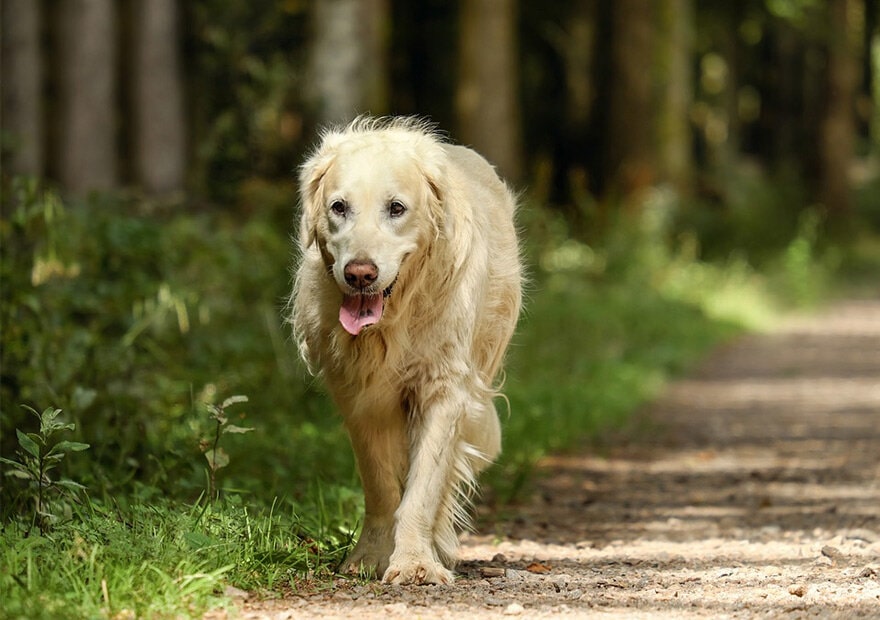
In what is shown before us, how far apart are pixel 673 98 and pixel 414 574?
1506cm

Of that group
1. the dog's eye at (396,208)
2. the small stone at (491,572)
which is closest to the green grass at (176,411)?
the small stone at (491,572)

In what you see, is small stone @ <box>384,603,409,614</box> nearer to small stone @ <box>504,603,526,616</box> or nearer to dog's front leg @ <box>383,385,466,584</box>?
small stone @ <box>504,603,526,616</box>

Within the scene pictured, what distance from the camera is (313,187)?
16.8ft

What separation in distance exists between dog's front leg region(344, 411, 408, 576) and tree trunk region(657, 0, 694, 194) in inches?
550

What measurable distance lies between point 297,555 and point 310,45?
8.09m

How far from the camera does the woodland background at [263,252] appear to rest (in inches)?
197

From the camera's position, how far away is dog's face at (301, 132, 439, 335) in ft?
15.6

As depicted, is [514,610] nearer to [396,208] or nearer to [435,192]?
[396,208]

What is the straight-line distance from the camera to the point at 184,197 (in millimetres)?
10430

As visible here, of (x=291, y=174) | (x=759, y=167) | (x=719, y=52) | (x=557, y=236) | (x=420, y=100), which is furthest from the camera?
(x=719, y=52)

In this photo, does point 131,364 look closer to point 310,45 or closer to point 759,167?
point 310,45

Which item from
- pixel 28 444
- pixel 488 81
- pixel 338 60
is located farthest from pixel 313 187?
pixel 488 81

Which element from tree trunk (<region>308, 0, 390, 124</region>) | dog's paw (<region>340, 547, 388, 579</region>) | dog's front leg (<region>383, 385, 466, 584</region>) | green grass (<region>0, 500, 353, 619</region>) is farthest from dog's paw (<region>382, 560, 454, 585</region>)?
tree trunk (<region>308, 0, 390, 124</region>)

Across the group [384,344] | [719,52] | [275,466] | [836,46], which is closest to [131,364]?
[275,466]
